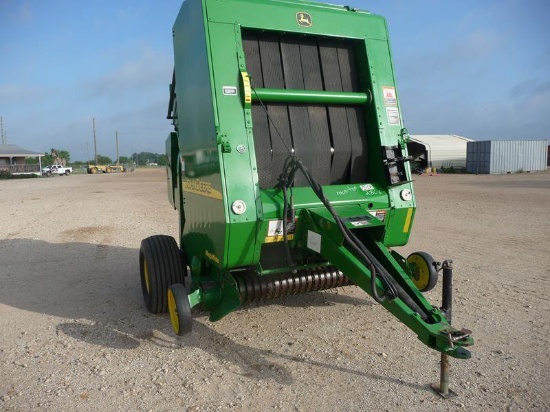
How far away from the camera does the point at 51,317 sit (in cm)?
476

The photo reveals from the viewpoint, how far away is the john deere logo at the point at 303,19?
4.03m

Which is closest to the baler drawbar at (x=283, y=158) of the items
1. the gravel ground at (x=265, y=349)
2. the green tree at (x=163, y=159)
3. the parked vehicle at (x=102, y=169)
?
the gravel ground at (x=265, y=349)

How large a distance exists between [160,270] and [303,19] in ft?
9.31

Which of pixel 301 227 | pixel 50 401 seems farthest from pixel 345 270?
pixel 50 401

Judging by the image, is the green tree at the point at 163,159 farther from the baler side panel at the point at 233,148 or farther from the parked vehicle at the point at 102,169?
the parked vehicle at the point at 102,169

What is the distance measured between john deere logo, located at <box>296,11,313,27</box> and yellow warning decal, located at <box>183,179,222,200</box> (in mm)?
1711

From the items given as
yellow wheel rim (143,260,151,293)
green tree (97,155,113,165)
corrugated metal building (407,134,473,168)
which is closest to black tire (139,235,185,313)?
yellow wheel rim (143,260,151,293)

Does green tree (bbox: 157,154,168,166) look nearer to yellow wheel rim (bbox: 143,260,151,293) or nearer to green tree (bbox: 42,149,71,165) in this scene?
yellow wheel rim (bbox: 143,260,151,293)

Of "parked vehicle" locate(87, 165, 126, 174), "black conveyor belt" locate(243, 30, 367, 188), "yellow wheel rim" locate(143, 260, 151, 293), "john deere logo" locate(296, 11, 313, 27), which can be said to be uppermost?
"parked vehicle" locate(87, 165, 126, 174)

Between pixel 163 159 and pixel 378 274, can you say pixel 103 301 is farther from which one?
pixel 163 159

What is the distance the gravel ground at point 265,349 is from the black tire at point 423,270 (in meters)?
0.44

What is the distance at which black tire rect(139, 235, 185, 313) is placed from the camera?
14.9 feet

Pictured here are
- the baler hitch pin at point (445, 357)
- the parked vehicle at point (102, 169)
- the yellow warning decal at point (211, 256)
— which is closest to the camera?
the baler hitch pin at point (445, 357)

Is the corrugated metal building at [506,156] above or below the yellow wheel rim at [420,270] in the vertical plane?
above
